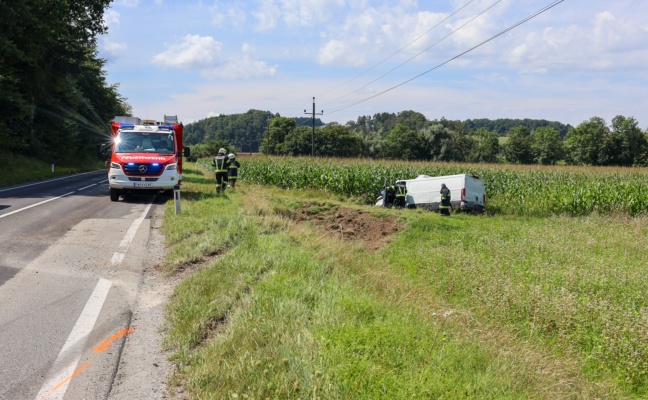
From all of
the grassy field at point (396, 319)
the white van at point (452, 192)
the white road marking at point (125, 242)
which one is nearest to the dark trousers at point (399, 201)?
the white van at point (452, 192)

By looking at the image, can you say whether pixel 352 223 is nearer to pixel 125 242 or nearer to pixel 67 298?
pixel 125 242

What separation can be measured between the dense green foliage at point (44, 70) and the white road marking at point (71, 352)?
23992 millimetres

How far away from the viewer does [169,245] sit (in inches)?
380

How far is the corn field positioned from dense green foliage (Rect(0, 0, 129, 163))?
13.7m

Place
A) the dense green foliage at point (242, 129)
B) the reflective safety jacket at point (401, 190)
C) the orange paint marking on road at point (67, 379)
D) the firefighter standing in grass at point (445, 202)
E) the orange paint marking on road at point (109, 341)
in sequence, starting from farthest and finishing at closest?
the dense green foliage at point (242, 129), the reflective safety jacket at point (401, 190), the firefighter standing in grass at point (445, 202), the orange paint marking on road at point (109, 341), the orange paint marking on road at point (67, 379)

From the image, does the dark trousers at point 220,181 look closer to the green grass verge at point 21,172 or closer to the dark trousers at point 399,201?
the dark trousers at point 399,201

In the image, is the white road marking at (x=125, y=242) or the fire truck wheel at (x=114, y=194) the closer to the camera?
the white road marking at (x=125, y=242)

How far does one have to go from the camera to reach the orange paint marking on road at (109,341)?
15.6 ft

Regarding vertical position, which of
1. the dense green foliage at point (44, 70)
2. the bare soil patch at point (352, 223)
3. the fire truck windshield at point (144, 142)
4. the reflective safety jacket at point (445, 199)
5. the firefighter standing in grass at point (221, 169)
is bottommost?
the bare soil patch at point (352, 223)

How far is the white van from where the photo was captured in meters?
21.6

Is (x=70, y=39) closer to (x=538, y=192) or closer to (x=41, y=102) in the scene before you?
(x=41, y=102)

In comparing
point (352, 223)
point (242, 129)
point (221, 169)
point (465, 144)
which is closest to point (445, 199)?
point (352, 223)

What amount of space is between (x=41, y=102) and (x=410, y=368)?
42.8m

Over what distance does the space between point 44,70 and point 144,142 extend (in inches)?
834
